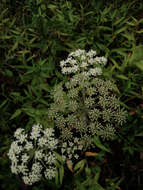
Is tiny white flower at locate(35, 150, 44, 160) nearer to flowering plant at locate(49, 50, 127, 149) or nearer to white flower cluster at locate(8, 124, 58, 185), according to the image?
white flower cluster at locate(8, 124, 58, 185)

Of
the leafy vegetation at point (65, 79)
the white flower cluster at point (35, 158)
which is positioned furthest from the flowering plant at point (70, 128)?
the leafy vegetation at point (65, 79)

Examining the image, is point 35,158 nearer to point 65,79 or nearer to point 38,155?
point 38,155

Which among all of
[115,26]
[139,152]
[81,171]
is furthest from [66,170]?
[115,26]

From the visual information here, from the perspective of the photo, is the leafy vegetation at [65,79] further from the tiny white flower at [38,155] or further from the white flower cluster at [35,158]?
the tiny white flower at [38,155]

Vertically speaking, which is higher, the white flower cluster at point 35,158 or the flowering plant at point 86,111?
the flowering plant at point 86,111

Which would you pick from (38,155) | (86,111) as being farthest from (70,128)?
(38,155)

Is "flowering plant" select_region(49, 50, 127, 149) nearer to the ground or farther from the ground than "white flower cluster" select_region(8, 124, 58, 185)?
farther from the ground

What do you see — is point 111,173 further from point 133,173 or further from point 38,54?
point 38,54

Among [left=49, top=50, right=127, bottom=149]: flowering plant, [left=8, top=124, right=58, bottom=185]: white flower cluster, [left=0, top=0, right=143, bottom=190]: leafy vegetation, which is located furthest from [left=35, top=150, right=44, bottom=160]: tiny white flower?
[left=49, top=50, right=127, bottom=149]: flowering plant
